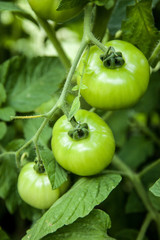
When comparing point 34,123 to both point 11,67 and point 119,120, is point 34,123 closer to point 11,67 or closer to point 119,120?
point 11,67

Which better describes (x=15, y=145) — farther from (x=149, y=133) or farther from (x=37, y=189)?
(x=149, y=133)

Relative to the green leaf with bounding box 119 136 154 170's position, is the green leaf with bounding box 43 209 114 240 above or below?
above

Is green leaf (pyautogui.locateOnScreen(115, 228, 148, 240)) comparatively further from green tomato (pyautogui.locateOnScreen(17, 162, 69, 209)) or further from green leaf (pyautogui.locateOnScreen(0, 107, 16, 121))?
green leaf (pyautogui.locateOnScreen(0, 107, 16, 121))

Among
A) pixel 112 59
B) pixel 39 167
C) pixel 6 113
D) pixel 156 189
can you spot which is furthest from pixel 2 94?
pixel 156 189

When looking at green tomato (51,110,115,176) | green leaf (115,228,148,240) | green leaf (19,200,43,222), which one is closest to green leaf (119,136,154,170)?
green leaf (115,228,148,240)

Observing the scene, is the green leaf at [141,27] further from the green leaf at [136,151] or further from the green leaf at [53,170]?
the green leaf at [136,151]

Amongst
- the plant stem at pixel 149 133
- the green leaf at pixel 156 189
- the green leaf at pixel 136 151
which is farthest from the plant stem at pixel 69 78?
the plant stem at pixel 149 133
